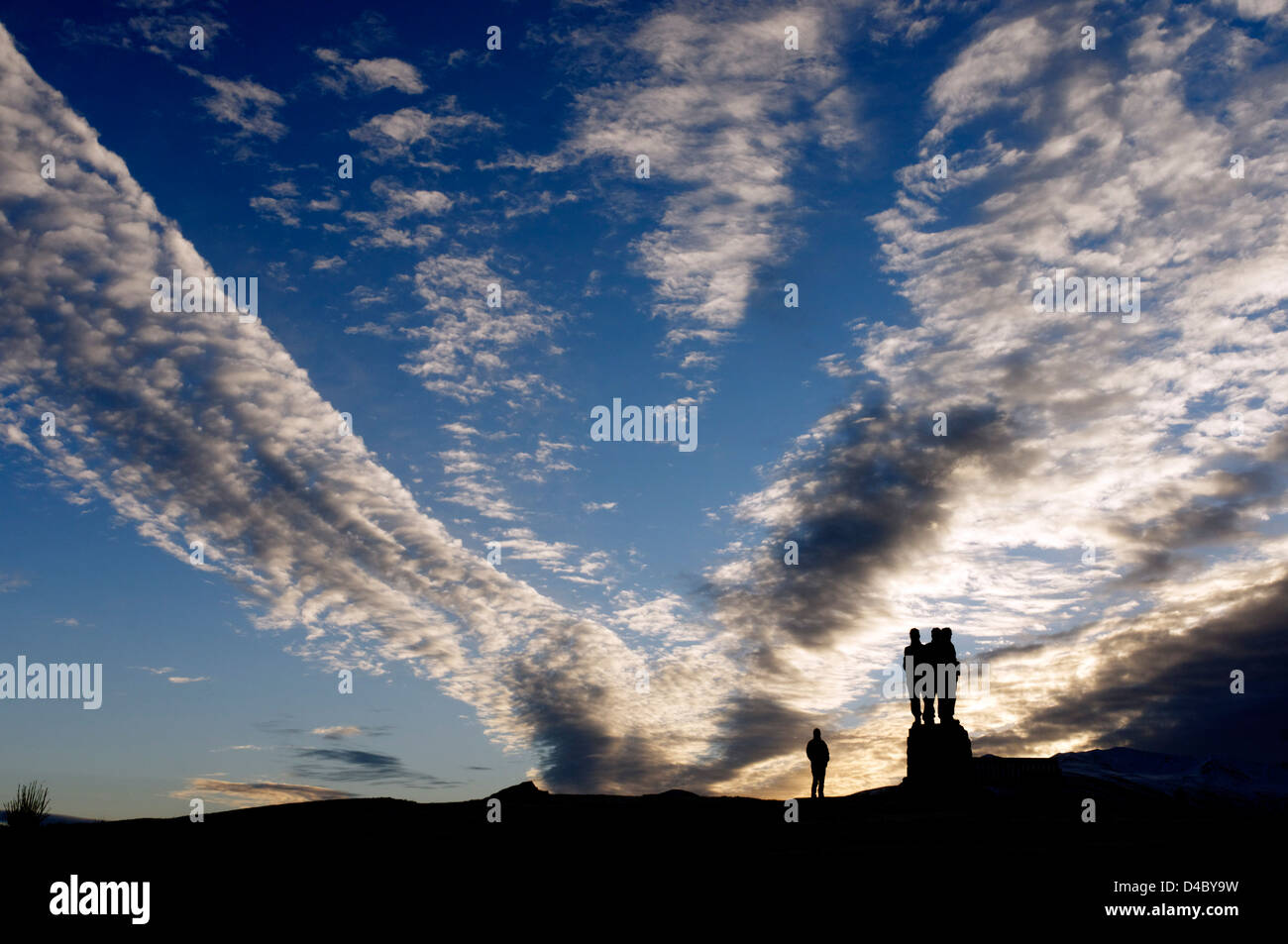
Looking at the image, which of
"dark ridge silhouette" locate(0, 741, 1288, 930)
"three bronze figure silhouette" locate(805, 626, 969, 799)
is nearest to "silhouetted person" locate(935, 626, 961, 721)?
"three bronze figure silhouette" locate(805, 626, 969, 799)

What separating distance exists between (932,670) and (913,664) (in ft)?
1.74

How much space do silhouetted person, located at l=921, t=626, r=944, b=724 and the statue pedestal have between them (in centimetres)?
41

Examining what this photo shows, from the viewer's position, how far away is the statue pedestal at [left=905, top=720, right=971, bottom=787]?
24453 mm

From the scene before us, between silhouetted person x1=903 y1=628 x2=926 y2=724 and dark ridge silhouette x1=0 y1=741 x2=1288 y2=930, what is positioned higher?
silhouetted person x1=903 y1=628 x2=926 y2=724

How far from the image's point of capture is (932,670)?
981 inches

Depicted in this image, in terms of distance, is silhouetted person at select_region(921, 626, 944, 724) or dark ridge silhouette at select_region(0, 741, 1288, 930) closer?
dark ridge silhouette at select_region(0, 741, 1288, 930)

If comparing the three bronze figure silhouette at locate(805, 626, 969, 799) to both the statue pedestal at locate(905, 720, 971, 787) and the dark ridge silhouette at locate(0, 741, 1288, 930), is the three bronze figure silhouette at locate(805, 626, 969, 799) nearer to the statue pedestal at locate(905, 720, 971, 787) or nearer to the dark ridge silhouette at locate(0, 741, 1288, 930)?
the statue pedestal at locate(905, 720, 971, 787)
